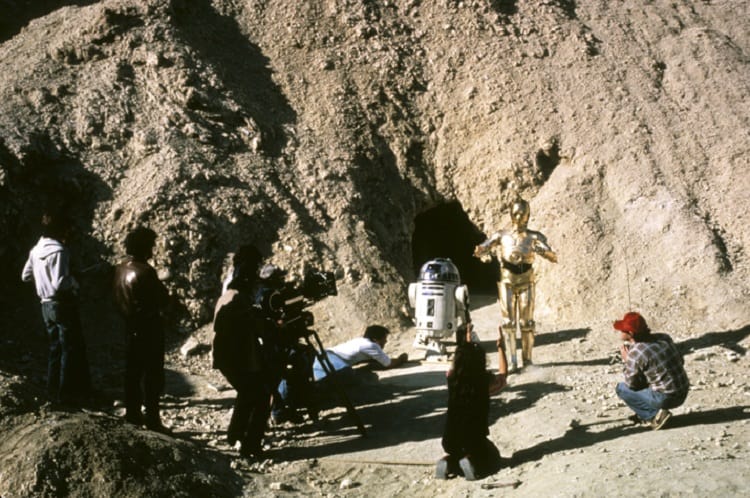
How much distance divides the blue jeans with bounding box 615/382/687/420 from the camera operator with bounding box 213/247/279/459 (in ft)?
9.94

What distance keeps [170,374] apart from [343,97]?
6.10 metres

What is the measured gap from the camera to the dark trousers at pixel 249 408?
620 cm

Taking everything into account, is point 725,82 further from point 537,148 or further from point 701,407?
point 701,407

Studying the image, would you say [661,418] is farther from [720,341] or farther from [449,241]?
[449,241]

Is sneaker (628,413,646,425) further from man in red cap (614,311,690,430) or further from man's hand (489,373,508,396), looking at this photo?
man's hand (489,373,508,396)

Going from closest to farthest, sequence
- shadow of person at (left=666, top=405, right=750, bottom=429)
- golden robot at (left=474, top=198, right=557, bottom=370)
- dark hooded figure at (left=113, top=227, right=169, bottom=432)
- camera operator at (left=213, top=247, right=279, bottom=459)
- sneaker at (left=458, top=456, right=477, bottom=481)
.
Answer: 1. sneaker at (left=458, top=456, right=477, bottom=481)
2. camera operator at (left=213, top=247, right=279, bottom=459)
3. dark hooded figure at (left=113, top=227, right=169, bottom=432)
4. shadow of person at (left=666, top=405, right=750, bottom=429)
5. golden robot at (left=474, top=198, right=557, bottom=370)

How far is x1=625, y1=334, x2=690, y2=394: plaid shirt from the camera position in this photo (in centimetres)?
632

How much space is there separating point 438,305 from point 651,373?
2.97 meters

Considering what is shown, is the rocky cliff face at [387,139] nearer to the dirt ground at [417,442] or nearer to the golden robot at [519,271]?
the golden robot at [519,271]

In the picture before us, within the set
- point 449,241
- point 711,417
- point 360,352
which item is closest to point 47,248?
point 360,352

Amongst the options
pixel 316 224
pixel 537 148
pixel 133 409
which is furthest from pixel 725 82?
pixel 133 409

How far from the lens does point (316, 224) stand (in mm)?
11445

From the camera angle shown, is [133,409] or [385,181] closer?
[133,409]

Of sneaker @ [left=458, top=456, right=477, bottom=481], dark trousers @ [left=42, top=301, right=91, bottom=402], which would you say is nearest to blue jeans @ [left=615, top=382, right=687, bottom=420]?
sneaker @ [left=458, top=456, right=477, bottom=481]
